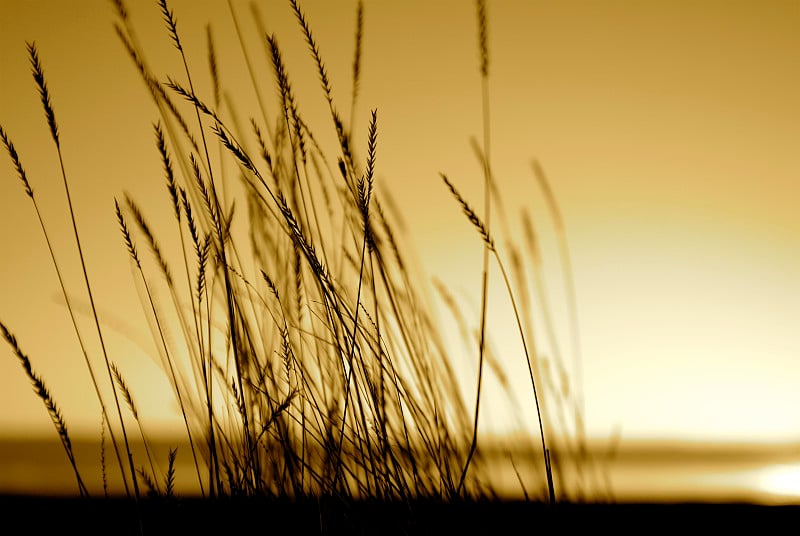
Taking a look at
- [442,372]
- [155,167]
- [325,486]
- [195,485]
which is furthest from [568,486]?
[155,167]

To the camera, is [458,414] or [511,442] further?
[511,442]

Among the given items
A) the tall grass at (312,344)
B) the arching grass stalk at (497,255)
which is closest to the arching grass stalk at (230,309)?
the tall grass at (312,344)

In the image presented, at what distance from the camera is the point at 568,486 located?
831mm

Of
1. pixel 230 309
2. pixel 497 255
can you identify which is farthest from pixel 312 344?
pixel 497 255

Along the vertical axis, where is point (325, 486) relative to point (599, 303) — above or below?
below

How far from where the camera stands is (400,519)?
71 centimetres

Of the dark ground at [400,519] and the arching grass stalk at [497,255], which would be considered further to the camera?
the dark ground at [400,519]

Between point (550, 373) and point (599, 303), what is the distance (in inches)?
16.3

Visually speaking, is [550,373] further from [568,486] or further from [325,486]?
[325,486]

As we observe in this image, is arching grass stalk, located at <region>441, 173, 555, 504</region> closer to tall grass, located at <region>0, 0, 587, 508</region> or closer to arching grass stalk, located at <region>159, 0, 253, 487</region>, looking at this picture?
tall grass, located at <region>0, 0, 587, 508</region>

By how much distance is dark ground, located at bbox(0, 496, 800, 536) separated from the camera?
684mm

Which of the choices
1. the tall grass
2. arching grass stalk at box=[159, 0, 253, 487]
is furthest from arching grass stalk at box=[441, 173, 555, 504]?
arching grass stalk at box=[159, 0, 253, 487]

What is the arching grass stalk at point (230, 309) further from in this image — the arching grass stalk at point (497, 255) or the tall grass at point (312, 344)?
the arching grass stalk at point (497, 255)

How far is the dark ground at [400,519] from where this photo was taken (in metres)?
0.68
